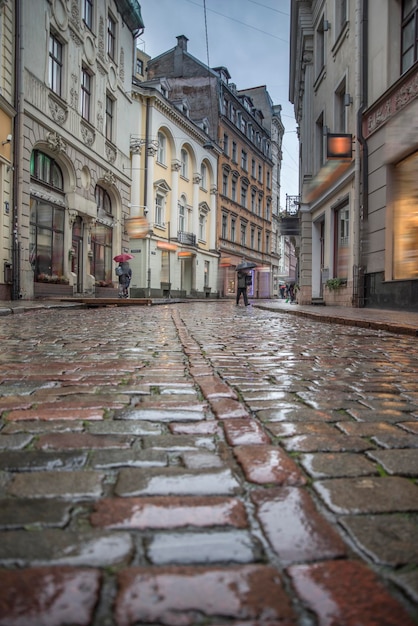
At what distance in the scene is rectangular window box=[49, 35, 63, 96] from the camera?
55.1ft

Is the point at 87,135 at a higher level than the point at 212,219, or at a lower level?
higher

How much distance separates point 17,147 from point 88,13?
8.52 meters

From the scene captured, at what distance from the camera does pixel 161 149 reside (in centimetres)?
2861

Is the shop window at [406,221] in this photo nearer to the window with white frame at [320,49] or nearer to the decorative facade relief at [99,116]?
the window with white frame at [320,49]

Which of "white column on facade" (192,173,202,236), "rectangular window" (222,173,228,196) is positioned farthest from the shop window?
"rectangular window" (222,173,228,196)

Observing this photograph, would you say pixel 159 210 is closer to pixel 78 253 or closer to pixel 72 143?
pixel 78 253

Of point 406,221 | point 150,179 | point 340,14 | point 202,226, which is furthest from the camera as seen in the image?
point 202,226

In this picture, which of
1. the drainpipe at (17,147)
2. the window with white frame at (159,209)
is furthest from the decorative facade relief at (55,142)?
the window with white frame at (159,209)

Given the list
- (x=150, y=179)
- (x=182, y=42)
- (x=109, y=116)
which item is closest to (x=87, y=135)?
(x=109, y=116)

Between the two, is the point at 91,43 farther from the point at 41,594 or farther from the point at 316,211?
the point at 41,594

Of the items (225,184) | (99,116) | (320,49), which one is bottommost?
(99,116)

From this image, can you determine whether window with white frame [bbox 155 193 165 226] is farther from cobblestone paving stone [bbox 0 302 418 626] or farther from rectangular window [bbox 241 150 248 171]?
cobblestone paving stone [bbox 0 302 418 626]

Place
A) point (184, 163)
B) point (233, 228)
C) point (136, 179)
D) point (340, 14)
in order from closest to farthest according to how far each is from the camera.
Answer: point (340, 14), point (136, 179), point (184, 163), point (233, 228)

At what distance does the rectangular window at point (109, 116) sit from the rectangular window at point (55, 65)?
4257 millimetres
